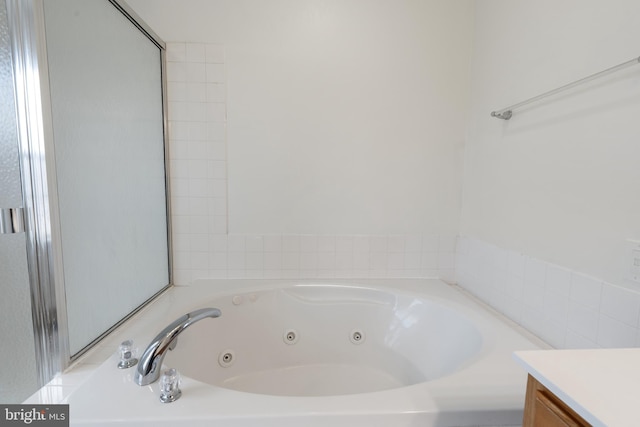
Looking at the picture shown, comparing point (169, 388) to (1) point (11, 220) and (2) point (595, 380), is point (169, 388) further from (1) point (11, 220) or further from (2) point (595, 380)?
(2) point (595, 380)

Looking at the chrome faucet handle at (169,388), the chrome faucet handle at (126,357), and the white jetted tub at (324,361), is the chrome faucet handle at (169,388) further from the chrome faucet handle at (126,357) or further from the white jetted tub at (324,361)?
the chrome faucet handle at (126,357)

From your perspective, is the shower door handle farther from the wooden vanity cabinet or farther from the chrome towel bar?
the chrome towel bar

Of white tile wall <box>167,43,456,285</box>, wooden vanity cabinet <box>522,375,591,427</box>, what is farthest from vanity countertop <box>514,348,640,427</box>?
white tile wall <box>167,43,456,285</box>

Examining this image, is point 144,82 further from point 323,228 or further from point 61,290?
point 323,228

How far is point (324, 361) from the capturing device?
1532 millimetres

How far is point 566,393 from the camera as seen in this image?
433 mm

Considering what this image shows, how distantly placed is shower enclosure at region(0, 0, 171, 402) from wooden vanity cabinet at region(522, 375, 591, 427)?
1238 millimetres

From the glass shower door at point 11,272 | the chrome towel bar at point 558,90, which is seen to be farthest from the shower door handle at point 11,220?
the chrome towel bar at point 558,90

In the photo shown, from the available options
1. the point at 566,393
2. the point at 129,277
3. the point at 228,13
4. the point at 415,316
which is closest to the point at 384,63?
the point at 228,13

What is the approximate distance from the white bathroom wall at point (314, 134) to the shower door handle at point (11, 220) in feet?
2.56

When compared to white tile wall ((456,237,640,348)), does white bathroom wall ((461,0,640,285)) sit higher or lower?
higher

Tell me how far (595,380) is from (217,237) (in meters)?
1.59

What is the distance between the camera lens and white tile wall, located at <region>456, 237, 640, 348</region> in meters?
0.83

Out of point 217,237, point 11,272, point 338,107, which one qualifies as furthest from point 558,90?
point 11,272
